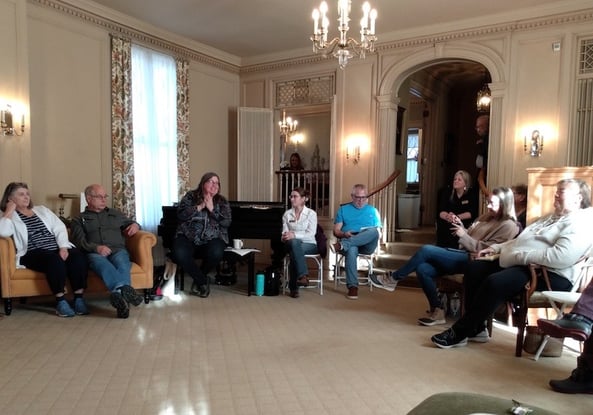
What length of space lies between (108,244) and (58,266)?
1.70ft

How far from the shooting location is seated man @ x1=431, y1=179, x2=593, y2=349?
3.03 m

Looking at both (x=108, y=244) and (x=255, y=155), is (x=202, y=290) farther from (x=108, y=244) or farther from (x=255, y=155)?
(x=255, y=155)

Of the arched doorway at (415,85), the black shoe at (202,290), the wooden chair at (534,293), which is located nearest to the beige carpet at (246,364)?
the wooden chair at (534,293)

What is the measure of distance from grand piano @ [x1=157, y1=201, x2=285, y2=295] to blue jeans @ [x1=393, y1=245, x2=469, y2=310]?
183cm

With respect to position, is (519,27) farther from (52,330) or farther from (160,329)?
(52,330)

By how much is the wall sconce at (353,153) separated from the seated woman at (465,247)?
2.51 meters

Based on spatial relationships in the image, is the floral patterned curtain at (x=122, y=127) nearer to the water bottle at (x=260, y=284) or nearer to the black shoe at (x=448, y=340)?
the water bottle at (x=260, y=284)

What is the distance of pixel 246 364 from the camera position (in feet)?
9.32

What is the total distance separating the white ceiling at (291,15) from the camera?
16.1ft

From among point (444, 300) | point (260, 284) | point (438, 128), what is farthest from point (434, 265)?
point (438, 128)

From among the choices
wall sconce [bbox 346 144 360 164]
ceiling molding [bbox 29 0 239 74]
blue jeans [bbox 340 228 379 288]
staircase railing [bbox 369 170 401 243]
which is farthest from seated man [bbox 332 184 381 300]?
ceiling molding [bbox 29 0 239 74]

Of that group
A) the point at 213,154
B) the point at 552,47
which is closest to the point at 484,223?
the point at 552,47

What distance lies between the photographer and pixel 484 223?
3910 mm

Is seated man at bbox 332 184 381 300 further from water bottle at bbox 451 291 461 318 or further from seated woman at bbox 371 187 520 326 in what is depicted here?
water bottle at bbox 451 291 461 318
